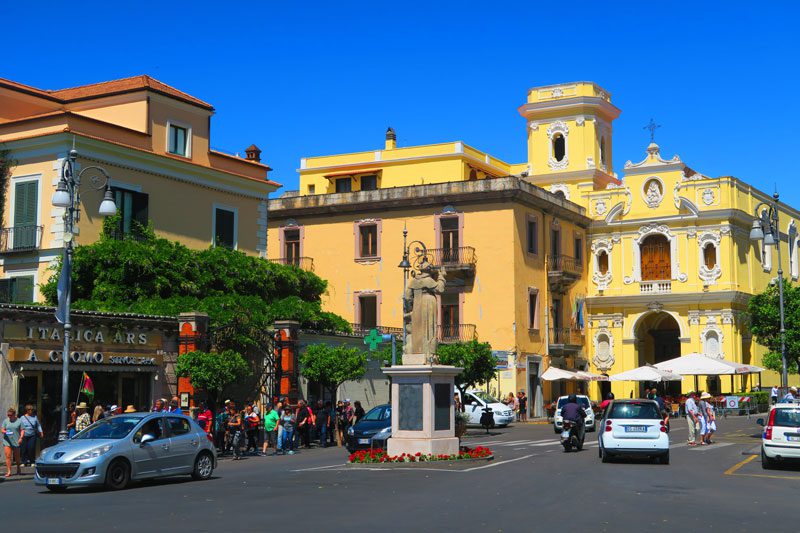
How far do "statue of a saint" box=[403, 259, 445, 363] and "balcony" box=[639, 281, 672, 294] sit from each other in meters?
39.3

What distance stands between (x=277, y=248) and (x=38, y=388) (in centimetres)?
3091

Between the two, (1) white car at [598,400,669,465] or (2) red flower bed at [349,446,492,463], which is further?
(1) white car at [598,400,669,465]

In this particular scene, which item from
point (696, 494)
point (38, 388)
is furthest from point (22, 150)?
point (696, 494)

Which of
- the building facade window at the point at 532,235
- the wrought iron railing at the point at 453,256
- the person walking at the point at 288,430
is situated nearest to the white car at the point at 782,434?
the person walking at the point at 288,430

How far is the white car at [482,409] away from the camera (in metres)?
43.2

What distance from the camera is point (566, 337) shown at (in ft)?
189

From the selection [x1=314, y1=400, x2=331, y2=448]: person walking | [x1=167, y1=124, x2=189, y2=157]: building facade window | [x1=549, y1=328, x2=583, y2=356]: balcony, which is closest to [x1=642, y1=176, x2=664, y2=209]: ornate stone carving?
[x1=549, y1=328, x2=583, y2=356]: balcony

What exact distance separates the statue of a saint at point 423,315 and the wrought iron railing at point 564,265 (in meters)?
32.7

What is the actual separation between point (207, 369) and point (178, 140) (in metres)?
11.3

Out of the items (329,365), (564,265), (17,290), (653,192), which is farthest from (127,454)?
(653,192)

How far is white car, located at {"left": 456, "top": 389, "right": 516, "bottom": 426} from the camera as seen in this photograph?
43.2 metres

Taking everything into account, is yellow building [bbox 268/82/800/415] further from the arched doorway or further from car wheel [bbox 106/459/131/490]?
car wheel [bbox 106/459/131/490]

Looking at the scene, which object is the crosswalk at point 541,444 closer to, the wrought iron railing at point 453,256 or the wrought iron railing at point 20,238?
the wrought iron railing at point 20,238

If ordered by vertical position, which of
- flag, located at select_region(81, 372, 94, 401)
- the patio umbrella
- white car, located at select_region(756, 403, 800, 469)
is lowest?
white car, located at select_region(756, 403, 800, 469)
